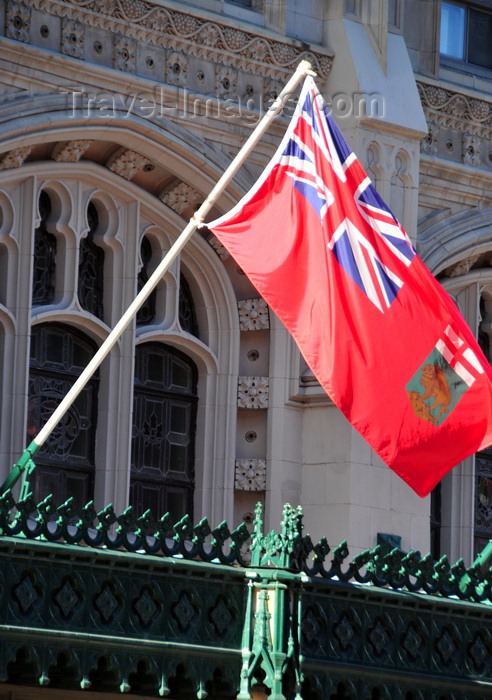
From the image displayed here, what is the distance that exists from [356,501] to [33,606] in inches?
236

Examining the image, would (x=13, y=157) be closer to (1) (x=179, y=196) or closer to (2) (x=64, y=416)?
(1) (x=179, y=196)

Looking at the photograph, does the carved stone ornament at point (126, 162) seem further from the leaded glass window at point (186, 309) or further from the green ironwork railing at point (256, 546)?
the green ironwork railing at point (256, 546)

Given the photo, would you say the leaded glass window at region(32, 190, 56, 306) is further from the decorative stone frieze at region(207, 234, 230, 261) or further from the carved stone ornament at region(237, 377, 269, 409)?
the carved stone ornament at region(237, 377, 269, 409)

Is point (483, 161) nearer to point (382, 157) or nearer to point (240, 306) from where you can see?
point (382, 157)

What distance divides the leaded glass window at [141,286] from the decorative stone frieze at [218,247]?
608mm

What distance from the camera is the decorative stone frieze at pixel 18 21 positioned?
54.4ft

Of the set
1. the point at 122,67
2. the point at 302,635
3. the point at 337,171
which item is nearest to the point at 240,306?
the point at 122,67

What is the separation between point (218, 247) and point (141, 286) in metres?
0.84

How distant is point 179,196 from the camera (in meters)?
18.3

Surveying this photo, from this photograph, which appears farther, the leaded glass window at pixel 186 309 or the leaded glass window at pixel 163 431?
the leaded glass window at pixel 186 309

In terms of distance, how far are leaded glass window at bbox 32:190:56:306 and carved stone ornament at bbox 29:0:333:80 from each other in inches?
64.4

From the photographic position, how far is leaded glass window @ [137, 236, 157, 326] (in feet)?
60.0

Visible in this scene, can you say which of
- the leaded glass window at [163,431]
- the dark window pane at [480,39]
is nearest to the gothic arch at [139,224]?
the leaded glass window at [163,431]

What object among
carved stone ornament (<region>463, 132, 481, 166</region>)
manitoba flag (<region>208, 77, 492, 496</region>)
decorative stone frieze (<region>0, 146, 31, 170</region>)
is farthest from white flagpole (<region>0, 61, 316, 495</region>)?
carved stone ornament (<region>463, 132, 481, 166</region>)
